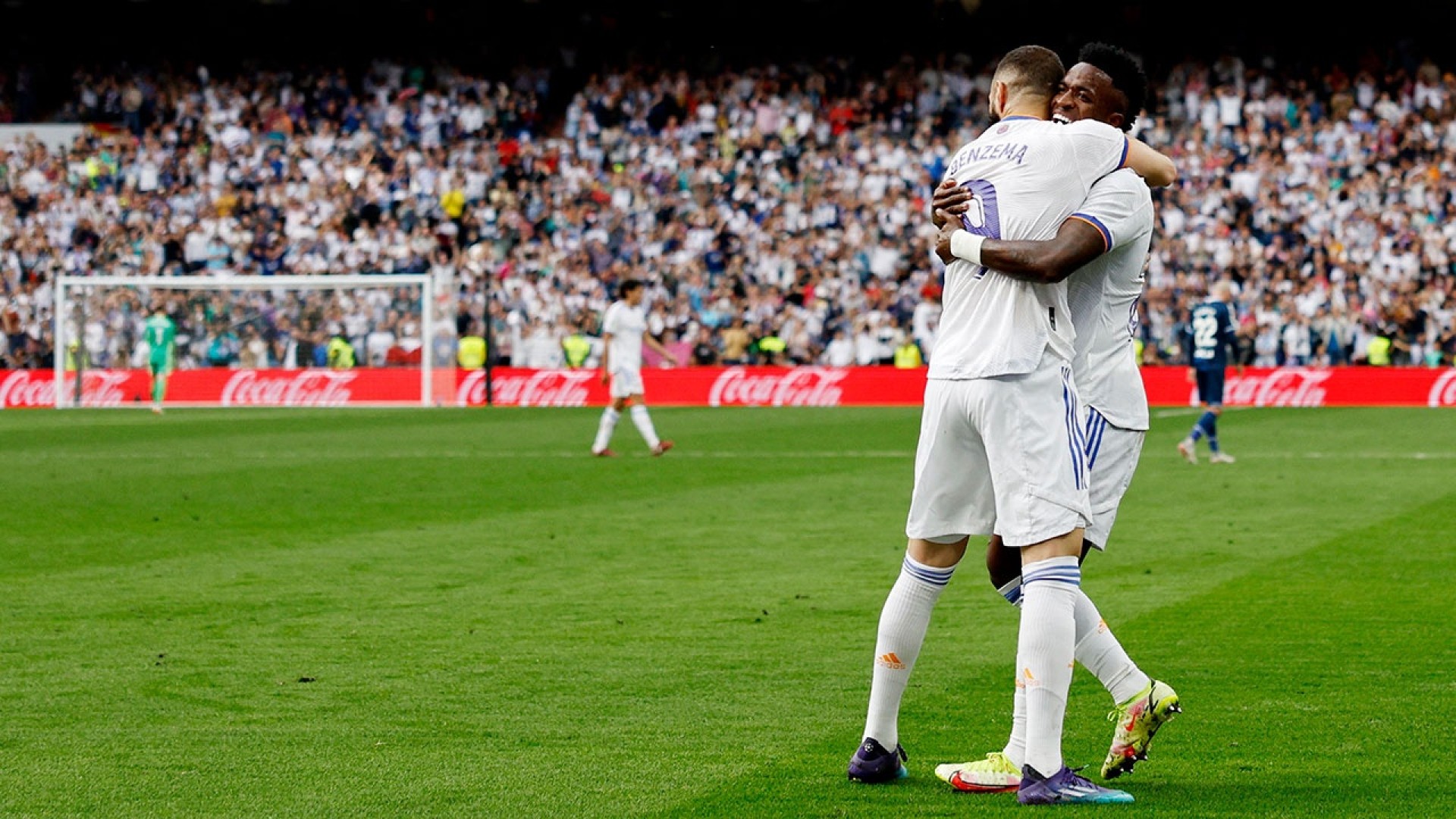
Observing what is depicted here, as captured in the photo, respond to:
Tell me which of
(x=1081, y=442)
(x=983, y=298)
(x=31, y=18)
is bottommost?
(x=1081, y=442)

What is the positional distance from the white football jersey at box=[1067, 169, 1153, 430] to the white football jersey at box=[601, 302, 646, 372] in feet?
52.4

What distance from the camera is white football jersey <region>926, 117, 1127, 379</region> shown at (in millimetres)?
5078

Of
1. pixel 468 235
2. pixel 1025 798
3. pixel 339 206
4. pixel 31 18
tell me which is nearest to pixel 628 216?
pixel 468 235

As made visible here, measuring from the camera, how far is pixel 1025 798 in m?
5.04

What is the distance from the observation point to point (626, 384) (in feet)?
69.9

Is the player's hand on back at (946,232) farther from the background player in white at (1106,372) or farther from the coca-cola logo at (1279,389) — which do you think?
the coca-cola logo at (1279,389)

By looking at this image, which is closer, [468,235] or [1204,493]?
[1204,493]

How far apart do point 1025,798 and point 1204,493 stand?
1120cm

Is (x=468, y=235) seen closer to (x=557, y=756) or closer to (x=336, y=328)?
(x=336, y=328)

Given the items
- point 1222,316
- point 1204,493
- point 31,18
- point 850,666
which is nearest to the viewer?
point 850,666

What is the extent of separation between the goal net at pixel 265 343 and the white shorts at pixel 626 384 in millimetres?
14338

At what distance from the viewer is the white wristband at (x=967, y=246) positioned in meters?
5.07

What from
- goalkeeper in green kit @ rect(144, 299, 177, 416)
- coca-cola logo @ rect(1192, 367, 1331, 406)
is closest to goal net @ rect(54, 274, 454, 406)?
goalkeeper in green kit @ rect(144, 299, 177, 416)

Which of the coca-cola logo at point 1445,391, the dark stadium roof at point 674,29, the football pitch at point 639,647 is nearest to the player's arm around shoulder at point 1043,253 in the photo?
the football pitch at point 639,647
